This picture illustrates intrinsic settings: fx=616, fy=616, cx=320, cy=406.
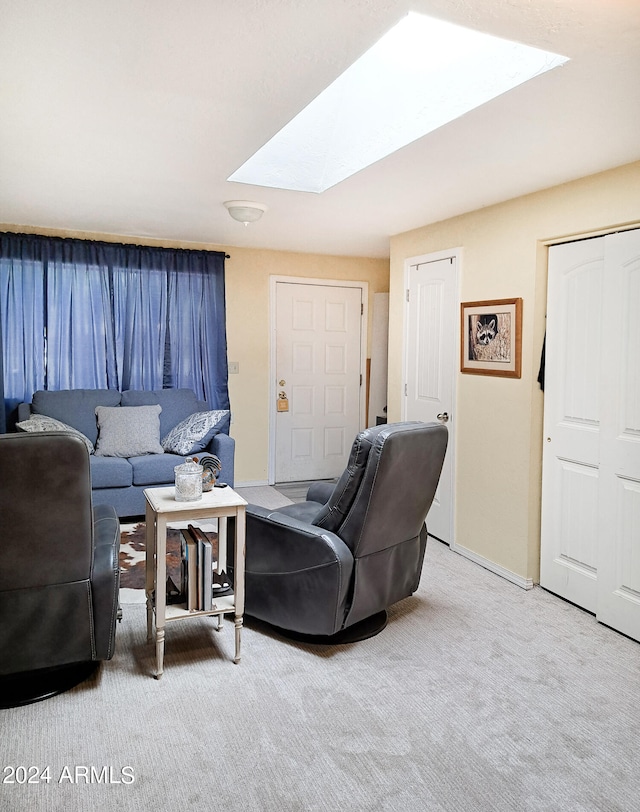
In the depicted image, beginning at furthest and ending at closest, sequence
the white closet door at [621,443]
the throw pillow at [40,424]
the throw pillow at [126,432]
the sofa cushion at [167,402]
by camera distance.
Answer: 1. the sofa cushion at [167,402]
2. the throw pillow at [126,432]
3. the throw pillow at [40,424]
4. the white closet door at [621,443]

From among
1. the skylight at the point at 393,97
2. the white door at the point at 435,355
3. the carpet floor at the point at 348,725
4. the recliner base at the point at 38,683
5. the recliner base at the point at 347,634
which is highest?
the skylight at the point at 393,97

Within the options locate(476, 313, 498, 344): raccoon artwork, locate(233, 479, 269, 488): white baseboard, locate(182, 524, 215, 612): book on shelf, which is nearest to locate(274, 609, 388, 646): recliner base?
locate(182, 524, 215, 612): book on shelf

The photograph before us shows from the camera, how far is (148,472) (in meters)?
4.68

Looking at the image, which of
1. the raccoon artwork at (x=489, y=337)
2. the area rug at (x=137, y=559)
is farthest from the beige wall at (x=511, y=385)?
the area rug at (x=137, y=559)

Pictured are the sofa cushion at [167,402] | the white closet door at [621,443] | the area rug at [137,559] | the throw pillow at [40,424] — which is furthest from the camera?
the sofa cushion at [167,402]

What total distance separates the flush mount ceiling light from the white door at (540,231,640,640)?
1.86 meters

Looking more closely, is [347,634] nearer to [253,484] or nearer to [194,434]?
[194,434]

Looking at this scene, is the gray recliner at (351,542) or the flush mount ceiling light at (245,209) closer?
the gray recliner at (351,542)

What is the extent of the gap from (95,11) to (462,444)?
10.6 feet

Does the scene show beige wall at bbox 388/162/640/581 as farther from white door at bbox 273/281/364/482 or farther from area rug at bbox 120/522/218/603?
white door at bbox 273/281/364/482

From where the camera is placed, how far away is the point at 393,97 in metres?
2.88

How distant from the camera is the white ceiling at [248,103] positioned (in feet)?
5.73

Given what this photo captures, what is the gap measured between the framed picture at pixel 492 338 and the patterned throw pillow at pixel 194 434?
2048mm

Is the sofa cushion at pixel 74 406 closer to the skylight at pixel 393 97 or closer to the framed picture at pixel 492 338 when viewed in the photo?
the skylight at pixel 393 97
